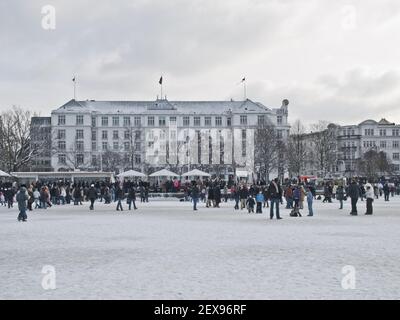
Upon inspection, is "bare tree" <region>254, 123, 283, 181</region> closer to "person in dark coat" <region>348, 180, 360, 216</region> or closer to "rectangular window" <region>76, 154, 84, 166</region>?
"rectangular window" <region>76, 154, 84, 166</region>

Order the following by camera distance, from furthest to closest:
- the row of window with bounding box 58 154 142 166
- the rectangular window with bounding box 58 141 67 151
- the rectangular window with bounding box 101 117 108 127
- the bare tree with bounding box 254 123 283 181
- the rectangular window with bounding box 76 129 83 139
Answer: the rectangular window with bounding box 101 117 108 127 < the rectangular window with bounding box 76 129 83 139 < the rectangular window with bounding box 58 141 67 151 < the row of window with bounding box 58 154 142 166 < the bare tree with bounding box 254 123 283 181

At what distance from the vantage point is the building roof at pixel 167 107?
11200cm

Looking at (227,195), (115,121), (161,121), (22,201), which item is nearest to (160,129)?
(161,121)

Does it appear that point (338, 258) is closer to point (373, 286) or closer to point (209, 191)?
point (373, 286)

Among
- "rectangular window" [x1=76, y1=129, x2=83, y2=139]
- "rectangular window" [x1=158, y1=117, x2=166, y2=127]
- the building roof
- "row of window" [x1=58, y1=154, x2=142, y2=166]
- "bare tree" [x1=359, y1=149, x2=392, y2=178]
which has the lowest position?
"bare tree" [x1=359, y1=149, x2=392, y2=178]

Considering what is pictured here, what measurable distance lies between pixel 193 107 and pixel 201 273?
344 feet

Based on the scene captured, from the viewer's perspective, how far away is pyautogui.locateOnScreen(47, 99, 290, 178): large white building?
10762 cm

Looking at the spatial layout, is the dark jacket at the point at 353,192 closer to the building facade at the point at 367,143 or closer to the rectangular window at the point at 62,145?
the rectangular window at the point at 62,145

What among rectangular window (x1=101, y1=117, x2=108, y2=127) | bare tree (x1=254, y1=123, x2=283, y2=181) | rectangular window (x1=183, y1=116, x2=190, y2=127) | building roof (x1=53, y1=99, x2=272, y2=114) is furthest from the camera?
rectangular window (x1=183, y1=116, x2=190, y2=127)

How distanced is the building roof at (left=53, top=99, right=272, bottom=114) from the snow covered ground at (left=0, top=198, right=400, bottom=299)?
9249 cm

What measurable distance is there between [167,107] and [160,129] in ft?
14.5

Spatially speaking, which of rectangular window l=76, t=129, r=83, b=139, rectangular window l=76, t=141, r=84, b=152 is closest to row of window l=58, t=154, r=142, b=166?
rectangular window l=76, t=141, r=84, b=152

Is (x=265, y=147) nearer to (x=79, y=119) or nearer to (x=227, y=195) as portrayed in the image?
(x=227, y=195)

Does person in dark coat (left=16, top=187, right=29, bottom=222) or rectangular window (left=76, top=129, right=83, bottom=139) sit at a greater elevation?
rectangular window (left=76, top=129, right=83, bottom=139)
